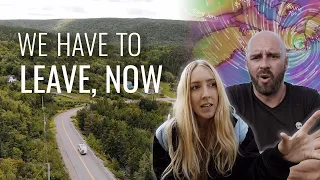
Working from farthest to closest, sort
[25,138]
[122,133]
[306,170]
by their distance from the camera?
[25,138]
[122,133]
[306,170]

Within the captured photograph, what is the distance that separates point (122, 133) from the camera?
11430 millimetres

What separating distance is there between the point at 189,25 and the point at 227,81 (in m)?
0.44

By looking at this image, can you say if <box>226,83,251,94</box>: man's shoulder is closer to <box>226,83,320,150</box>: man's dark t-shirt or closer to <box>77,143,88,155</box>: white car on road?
<box>226,83,320,150</box>: man's dark t-shirt

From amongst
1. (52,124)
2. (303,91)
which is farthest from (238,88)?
(52,124)

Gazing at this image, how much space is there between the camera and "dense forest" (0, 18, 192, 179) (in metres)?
9.36

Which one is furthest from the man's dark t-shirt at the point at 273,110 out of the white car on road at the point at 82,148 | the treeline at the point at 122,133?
the white car on road at the point at 82,148

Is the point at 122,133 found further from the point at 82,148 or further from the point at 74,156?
the point at 74,156

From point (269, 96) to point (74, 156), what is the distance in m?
12.1

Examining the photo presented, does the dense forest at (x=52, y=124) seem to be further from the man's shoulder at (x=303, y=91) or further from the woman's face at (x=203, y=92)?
the woman's face at (x=203, y=92)

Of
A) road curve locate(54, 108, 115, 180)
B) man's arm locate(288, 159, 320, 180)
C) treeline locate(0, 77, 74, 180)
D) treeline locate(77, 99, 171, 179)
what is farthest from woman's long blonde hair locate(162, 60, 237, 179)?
treeline locate(0, 77, 74, 180)

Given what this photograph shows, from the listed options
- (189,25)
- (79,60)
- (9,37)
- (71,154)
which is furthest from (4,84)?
(189,25)

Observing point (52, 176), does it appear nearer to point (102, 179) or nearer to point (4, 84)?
point (102, 179)

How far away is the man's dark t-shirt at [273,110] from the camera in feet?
5.12

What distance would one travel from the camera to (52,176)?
40.9 ft
